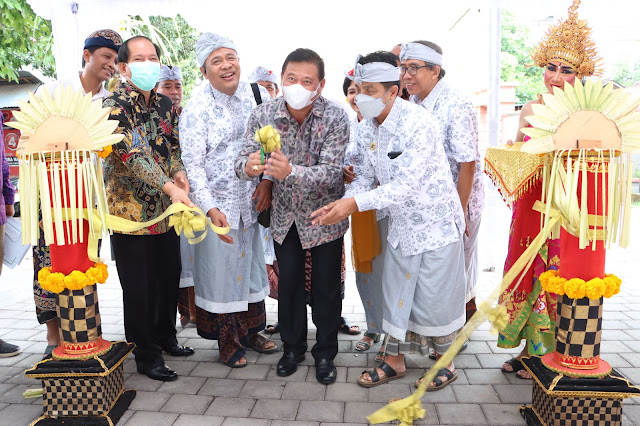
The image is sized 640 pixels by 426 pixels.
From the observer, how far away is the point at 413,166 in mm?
2674

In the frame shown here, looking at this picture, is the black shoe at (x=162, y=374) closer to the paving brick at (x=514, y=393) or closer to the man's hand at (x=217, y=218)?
the man's hand at (x=217, y=218)

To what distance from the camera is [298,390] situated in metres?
2.98

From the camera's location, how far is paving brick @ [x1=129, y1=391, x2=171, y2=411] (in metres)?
2.81

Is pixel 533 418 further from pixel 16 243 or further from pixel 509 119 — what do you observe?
pixel 509 119

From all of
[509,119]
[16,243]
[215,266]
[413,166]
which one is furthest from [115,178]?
[509,119]

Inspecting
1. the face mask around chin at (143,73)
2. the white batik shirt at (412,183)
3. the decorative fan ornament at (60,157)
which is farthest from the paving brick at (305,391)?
the face mask around chin at (143,73)

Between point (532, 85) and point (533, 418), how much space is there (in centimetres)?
1754

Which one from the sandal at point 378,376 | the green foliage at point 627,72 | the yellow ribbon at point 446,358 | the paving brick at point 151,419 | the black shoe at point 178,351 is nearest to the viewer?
the yellow ribbon at point 446,358

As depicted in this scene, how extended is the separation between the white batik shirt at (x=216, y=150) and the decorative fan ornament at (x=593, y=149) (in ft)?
5.48

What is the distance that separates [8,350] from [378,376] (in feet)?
8.51

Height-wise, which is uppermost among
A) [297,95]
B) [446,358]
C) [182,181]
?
[297,95]

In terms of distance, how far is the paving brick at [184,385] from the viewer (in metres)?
3.02

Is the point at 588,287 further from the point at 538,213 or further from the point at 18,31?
the point at 18,31

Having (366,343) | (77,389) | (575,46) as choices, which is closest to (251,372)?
(366,343)
